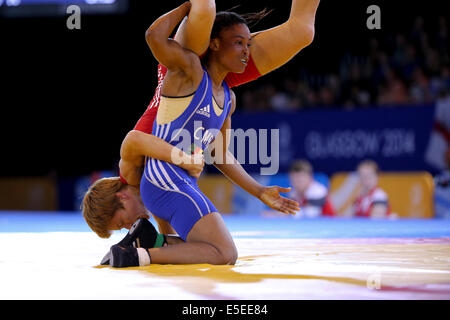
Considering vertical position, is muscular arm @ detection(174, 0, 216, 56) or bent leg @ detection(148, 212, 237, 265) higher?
muscular arm @ detection(174, 0, 216, 56)

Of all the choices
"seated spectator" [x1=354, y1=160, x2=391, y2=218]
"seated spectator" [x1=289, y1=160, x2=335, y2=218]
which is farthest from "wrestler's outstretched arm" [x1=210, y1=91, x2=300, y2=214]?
"seated spectator" [x1=289, y1=160, x2=335, y2=218]

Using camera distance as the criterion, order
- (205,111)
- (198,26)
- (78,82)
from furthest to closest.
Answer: (78,82) → (205,111) → (198,26)

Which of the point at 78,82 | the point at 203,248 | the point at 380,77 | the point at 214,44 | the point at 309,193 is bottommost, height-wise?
the point at 309,193

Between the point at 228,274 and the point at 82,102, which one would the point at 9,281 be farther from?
the point at 82,102

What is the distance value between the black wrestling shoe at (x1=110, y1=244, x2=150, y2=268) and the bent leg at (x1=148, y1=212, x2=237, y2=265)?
0.16ft

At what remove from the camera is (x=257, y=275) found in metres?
2.29

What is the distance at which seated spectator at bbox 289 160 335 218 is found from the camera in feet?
23.6

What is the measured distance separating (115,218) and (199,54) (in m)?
0.94

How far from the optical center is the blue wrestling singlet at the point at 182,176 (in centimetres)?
277

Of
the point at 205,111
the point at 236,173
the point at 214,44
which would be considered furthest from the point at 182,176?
the point at 214,44

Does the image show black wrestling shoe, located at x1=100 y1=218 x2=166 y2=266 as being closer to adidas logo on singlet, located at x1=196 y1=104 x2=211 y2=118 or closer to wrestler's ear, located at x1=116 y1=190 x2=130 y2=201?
wrestler's ear, located at x1=116 y1=190 x2=130 y2=201

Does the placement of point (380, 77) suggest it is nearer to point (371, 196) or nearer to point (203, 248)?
point (371, 196)

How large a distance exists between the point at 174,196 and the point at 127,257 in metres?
0.37
